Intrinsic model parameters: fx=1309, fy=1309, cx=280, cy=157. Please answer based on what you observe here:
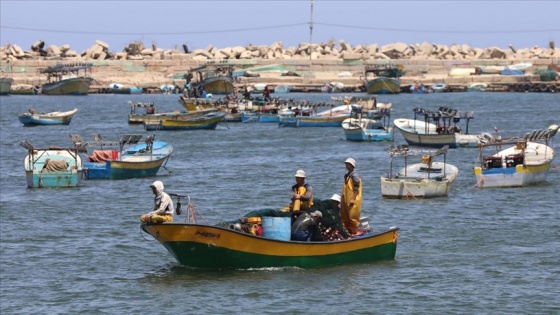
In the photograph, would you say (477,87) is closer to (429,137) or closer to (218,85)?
(218,85)

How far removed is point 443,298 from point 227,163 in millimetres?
24269

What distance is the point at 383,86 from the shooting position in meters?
100

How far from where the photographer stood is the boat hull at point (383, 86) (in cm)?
9875

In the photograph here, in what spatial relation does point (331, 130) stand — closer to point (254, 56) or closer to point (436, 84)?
point (436, 84)

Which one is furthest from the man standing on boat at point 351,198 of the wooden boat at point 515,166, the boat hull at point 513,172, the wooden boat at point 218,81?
the wooden boat at point 218,81

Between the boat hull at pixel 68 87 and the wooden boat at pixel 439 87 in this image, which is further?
the wooden boat at pixel 439 87

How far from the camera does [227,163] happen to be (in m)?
43.4

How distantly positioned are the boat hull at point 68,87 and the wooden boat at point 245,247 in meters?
81.6

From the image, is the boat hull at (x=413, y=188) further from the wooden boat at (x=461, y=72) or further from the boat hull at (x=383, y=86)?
the wooden boat at (x=461, y=72)

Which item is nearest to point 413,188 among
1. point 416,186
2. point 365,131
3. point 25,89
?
point 416,186

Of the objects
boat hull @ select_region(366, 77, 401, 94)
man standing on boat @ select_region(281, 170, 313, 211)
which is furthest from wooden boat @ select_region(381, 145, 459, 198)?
boat hull @ select_region(366, 77, 401, 94)

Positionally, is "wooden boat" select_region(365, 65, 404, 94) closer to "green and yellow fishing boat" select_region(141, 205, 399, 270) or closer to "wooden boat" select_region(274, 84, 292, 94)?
"wooden boat" select_region(274, 84, 292, 94)

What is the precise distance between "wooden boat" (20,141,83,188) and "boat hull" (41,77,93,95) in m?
66.0

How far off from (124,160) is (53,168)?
2755 millimetres
